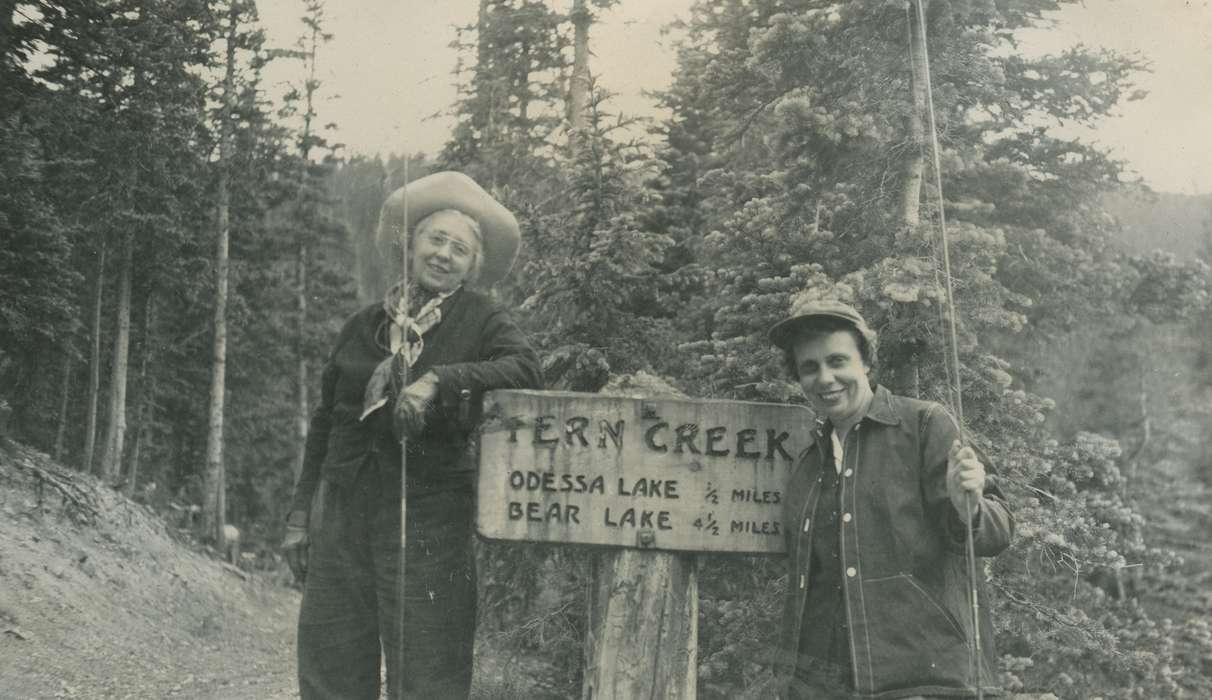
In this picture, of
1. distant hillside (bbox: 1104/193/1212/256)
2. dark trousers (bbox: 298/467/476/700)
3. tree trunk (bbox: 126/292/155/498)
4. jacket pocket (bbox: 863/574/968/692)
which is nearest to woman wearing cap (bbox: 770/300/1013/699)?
jacket pocket (bbox: 863/574/968/692)

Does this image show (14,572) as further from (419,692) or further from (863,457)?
(863,457)

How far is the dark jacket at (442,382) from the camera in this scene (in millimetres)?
2914

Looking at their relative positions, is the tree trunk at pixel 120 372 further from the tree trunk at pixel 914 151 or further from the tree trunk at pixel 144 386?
the tree trunk at pixel 914 151

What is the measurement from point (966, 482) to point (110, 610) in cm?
1023

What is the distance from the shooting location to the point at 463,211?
320 centimetres

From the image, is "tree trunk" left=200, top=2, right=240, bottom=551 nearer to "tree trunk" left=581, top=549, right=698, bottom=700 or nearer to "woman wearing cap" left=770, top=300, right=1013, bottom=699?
"tree trunk" left=581, top=549, right=698, bottom=700

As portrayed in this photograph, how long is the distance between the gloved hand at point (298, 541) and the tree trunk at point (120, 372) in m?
13.5

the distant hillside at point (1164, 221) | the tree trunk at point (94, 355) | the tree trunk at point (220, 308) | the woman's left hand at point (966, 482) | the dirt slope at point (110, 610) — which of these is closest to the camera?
the woman's left hand at point (966, 482)

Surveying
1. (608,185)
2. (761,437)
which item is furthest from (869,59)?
(761,437)

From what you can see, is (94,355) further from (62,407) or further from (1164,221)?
(1164,221)

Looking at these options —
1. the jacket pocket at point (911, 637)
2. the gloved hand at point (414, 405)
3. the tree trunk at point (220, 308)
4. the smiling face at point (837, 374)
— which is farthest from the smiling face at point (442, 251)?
the tree trunk at point (220, 308)

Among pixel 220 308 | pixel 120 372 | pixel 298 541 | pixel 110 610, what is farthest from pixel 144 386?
pixel 298 541

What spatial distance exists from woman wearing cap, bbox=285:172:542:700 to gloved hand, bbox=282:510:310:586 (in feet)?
0.08

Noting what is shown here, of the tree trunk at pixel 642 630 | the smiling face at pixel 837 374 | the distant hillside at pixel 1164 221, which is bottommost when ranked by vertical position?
the tree trunk at pixel 642 630
